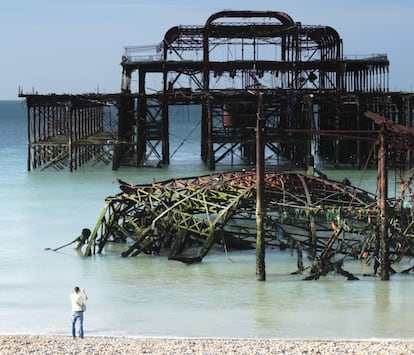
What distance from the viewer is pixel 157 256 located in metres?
30.7

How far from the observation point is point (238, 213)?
31.1 m

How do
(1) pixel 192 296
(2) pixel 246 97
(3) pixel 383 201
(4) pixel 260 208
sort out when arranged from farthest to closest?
(2) pixel 246 97 → (4) pixel 260 208 → (3) pixel 383 201 → (1) pixel 192 296

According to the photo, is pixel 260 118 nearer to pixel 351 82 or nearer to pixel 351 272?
pixel 351 272

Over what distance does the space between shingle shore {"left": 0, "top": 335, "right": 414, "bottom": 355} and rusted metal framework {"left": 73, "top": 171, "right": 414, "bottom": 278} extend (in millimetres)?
7085

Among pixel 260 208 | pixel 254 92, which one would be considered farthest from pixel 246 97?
pixel 260 208

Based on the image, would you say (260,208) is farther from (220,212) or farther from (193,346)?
(193,346)

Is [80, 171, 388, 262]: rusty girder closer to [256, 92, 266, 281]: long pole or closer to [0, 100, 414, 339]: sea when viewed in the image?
[0, 100, 414, 339]: sea

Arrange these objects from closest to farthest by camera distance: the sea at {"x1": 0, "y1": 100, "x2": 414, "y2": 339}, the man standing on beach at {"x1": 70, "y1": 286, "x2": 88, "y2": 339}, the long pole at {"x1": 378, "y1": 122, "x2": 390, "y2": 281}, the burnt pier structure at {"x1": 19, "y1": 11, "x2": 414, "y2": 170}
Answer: the man standing on beach at {"x1": 70, "y1": 286, "x2": 88, "y2": 339}, the sea at {"x1": 0, "y1": 100, "x2": 414, "y2": 339}, the long pole at {"x1": 378, "y1": 122, "x2": 390, "y2": 281}, the burnt pier structure at {"x1": 19, "y1": 11, "x2": 414, "y2": 170}

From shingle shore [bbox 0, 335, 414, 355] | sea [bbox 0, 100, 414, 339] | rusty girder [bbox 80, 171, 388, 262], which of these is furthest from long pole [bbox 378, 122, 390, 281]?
shingle shore [bbox 0, 335, 414, 355]

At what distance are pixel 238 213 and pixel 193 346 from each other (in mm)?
11912

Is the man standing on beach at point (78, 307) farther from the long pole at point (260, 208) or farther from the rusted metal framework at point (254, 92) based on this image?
the rusted metal framework at point (254, 92)

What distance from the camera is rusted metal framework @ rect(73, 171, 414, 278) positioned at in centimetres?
2836

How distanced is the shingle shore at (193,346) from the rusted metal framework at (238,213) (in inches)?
279

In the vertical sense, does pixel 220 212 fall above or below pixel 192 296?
above
